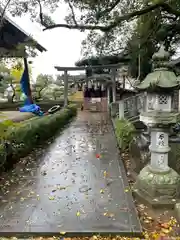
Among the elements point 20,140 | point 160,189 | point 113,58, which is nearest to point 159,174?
point 160,189

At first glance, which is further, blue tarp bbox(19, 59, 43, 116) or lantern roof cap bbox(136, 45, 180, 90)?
blue tarp bbox(19, 59, 43, 116)

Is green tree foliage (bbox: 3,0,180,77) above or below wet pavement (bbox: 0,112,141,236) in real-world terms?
above

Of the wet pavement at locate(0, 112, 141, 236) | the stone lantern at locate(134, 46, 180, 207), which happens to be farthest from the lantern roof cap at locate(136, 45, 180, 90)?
the wet pavement at locate(0, 112, 141, 236)

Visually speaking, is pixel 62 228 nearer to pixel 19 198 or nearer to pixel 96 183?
pixel 19 198

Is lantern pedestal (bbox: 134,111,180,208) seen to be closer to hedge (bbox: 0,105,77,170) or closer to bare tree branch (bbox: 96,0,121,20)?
hedge (bbox: 0,105,77,170)

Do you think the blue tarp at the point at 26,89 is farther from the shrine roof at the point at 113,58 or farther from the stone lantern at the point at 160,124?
the stone lantern at the point at 160,124

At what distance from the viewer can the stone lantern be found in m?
3.91

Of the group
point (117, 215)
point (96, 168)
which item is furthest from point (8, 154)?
point (117, 215)

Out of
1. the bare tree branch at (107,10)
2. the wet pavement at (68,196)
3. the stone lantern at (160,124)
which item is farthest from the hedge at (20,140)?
the bare tree branch at (107,10)

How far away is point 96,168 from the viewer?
570 cm

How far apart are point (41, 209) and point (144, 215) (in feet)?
4.93

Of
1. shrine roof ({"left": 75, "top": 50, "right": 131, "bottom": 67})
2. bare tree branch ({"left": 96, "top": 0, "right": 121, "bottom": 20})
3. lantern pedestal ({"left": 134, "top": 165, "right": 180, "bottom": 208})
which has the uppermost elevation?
bare tree branch ({"left": 96, "top": 0, "right": 121, "bottom": 20})

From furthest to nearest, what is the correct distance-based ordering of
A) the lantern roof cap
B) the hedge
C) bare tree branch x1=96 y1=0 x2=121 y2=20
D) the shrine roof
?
the shrine roof < bare tree branch x1=96 y1=0 x2=121 y2=20 < the hedge < the lantern roof cap

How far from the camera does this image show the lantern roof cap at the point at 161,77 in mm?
3873
